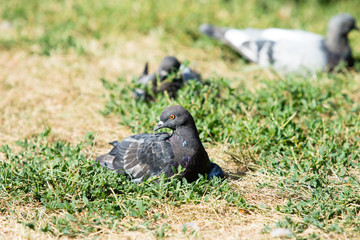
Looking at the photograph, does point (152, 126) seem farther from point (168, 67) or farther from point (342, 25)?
point (342, 25)

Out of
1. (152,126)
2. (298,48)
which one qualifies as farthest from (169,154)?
(298,48)

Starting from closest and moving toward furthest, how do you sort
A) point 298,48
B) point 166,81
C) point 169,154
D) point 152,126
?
point 169,154 < point 152,126 < point 166,81 < point 298,48

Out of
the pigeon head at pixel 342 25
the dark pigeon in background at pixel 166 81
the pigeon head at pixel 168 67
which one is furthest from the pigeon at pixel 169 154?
the pigeon head at pixel 342 25

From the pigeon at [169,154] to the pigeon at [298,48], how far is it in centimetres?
331

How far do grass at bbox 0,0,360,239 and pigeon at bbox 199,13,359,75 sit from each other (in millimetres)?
278

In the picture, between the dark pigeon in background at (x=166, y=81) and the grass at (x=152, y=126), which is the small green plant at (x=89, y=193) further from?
the dark pigeon in background at (x=166, y=81)

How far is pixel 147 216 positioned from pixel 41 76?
3.79 metres

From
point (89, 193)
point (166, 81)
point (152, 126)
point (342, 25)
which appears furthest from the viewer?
point (342, 25)

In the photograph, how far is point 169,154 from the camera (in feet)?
11.2

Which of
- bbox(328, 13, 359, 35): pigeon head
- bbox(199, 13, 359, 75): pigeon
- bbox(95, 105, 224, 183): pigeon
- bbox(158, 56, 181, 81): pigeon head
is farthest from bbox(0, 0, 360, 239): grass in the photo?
bbox(328, 13, 359, 35): pigeon head

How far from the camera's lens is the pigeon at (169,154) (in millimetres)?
3395

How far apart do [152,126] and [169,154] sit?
1.03m

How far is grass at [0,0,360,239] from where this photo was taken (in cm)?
305

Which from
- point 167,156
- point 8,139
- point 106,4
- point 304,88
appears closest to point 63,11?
point 106,4
